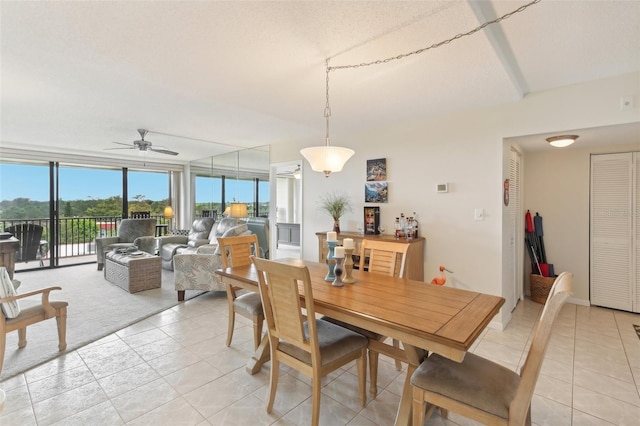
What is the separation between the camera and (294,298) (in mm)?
1676

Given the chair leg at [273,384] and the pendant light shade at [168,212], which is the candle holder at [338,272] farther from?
the pendant light shade at [168,212]

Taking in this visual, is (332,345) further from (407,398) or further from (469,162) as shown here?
(469,162)

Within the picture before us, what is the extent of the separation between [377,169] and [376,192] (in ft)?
1.04

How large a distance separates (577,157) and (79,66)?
5.58m

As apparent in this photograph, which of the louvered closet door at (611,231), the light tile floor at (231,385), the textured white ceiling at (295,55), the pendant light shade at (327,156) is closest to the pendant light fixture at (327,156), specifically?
the pendant light shade at (327,156)

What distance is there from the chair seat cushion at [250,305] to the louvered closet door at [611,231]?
424cm

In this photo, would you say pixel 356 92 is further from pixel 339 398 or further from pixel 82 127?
pixel 82 127

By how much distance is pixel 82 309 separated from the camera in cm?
368

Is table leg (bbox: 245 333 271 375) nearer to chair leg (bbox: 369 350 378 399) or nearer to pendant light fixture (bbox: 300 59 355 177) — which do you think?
chair leg (bbox: 369 350 378 399)

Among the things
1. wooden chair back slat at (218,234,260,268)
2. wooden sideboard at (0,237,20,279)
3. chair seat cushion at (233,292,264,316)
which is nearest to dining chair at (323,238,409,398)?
chair seat cushion at (233,292,264,316)

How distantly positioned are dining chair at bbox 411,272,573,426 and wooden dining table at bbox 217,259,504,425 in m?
0.16

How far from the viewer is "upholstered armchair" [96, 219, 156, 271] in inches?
228

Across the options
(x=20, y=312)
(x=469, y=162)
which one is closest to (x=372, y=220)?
(x=469, y=162)

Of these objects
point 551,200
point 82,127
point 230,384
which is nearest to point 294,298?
point 230,384
